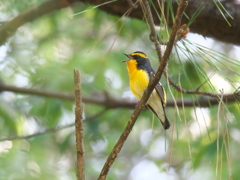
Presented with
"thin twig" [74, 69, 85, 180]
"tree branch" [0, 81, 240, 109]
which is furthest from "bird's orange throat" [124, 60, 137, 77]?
"thin twig" [74, 69, 85, 180]

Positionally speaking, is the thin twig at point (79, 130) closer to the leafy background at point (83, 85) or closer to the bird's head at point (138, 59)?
the leafy background at point (83, 85)

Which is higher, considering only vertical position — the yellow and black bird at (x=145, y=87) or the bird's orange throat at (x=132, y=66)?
the bird's orange throat at (x=132, y=66)

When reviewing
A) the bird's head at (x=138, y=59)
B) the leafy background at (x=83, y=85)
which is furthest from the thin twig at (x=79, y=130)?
the bird's head at (x=138, y=59)

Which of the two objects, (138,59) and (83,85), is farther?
(83,85)

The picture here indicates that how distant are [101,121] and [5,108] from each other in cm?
100

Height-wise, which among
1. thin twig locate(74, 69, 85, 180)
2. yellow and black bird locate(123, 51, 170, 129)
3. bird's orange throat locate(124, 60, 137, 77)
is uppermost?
bird's orange throat locate(124, 60, 137, 77)

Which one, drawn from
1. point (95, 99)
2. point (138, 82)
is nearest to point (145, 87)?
point (138, 82)

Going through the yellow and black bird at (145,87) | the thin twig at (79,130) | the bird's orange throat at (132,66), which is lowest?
the thin twig at (79,130)

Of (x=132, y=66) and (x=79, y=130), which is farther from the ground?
(x=132, y=66)

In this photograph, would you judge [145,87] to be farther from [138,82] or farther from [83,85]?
[83,85]

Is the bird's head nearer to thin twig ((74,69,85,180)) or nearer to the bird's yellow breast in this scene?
the bird's yellow breast

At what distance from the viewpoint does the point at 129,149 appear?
6191mm

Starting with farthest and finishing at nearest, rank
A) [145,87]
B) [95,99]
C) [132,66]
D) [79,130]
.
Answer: [95,99] < [132,66] < [145,87] < [79,130]

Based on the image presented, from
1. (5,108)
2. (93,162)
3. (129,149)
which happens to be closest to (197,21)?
(5,108)
